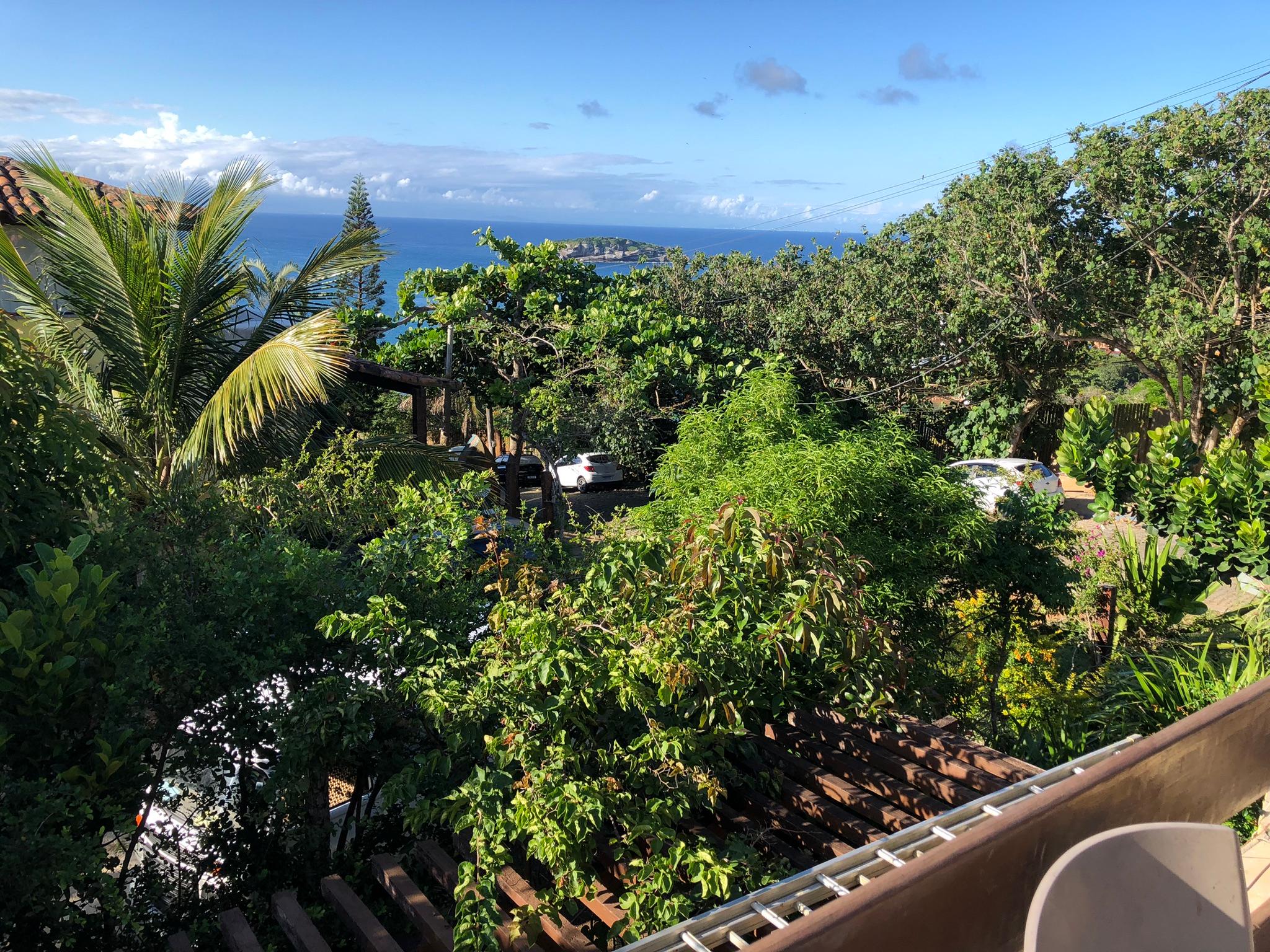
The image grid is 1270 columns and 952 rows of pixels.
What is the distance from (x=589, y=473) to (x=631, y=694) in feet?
75.3

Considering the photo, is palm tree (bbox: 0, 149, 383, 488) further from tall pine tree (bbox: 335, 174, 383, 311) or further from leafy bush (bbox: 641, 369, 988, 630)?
tall pine tree (bbox: 335, 174, 383, 311)

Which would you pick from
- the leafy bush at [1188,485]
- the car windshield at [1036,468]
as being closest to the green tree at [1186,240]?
the car windshield at [1036,468]

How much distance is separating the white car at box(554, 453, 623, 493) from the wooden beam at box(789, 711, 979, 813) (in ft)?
72.0

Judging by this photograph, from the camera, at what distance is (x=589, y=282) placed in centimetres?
1716

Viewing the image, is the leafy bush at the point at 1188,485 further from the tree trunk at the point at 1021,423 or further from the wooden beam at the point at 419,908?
the tree trunk at the point at 1021,423

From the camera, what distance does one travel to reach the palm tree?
8.16 metres

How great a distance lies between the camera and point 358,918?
3203 mm

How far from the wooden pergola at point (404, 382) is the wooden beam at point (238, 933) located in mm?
9823

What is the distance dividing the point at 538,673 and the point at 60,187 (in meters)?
7.41

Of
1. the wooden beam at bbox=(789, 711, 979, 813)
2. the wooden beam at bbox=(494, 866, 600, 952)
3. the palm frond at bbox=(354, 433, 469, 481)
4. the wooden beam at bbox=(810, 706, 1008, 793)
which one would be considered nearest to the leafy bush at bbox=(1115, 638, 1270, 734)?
the wooden beam at bbox=(810, 706, 1008, 793)

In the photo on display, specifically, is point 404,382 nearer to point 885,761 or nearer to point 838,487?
point 838,487

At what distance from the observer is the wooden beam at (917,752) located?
3.70 m

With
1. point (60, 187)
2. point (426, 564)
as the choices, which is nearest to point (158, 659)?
point (426, 564)

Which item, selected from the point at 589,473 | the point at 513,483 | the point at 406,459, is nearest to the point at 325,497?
the point at 406,459
